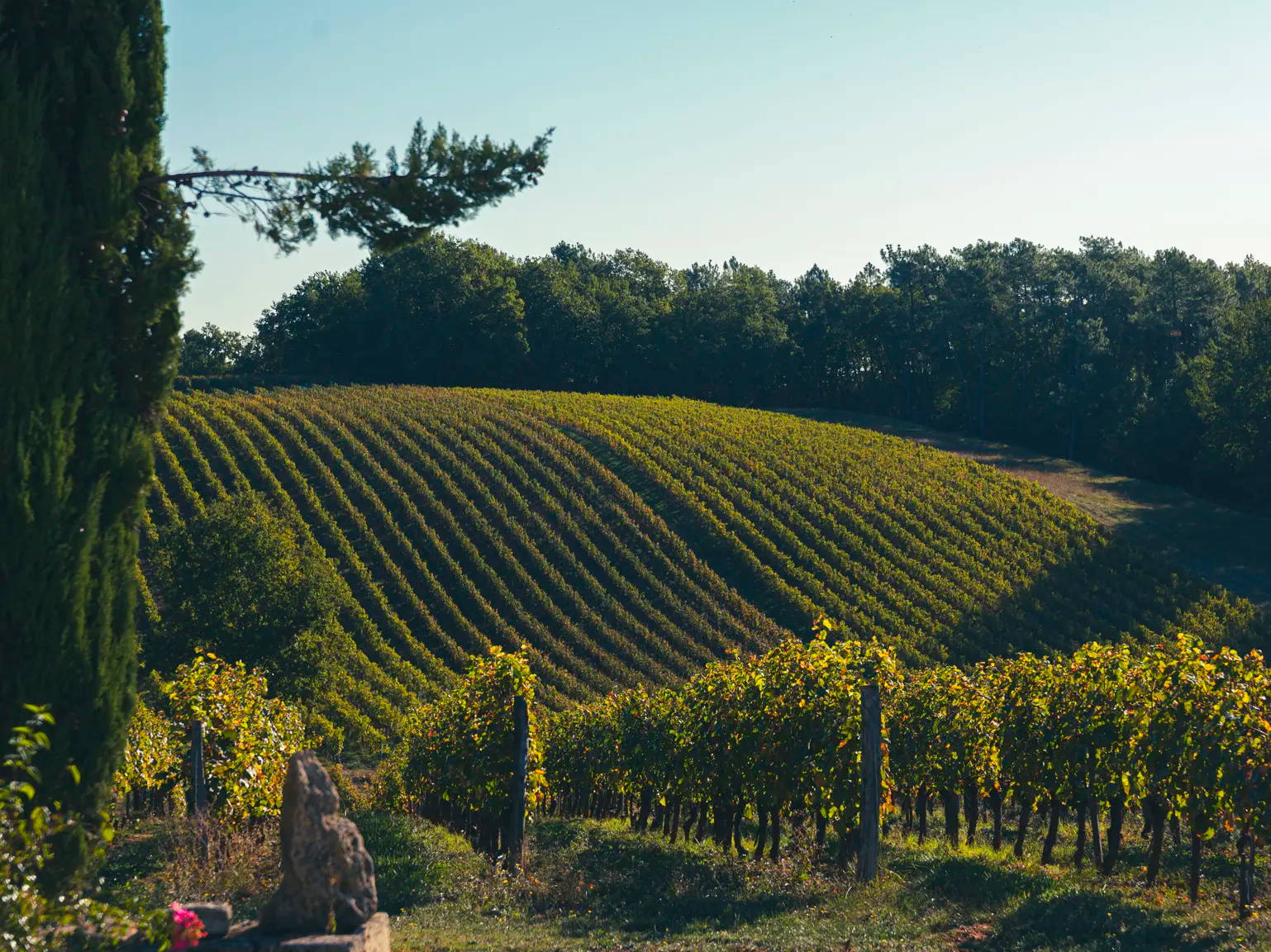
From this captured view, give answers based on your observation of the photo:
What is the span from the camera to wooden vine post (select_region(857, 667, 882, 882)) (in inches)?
Result: 495

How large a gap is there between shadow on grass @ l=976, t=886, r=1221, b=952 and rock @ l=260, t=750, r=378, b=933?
6055 mm

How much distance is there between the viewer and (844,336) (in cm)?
8806

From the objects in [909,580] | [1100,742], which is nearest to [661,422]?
[909,580]

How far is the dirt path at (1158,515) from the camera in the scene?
158 feet

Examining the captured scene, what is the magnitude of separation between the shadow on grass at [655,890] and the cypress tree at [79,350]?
5.37m

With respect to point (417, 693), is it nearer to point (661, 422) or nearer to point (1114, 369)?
point (661, 422)

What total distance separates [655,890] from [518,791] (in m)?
2.47

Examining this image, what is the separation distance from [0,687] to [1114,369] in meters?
78.0

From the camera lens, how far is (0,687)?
25.3 feet

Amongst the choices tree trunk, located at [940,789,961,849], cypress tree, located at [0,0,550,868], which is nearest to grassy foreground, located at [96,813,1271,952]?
cypress tree, located at [0,0,550,868]

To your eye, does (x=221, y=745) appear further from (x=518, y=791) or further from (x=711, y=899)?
(x=711, y=899)

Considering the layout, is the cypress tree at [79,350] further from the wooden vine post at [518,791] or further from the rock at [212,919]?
the wooden vine post at [518,791]

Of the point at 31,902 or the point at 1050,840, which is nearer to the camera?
the point at 31,902

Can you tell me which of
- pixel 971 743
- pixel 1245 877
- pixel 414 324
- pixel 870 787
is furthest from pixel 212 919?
pixel 414 324
